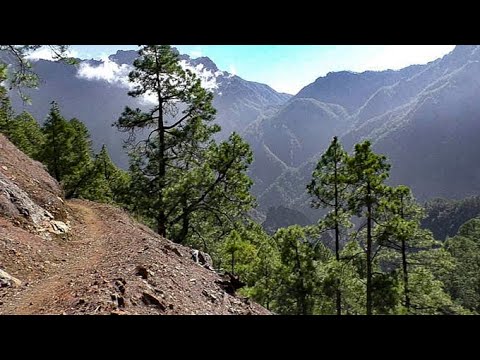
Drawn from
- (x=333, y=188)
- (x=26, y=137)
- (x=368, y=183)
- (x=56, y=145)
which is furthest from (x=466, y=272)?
(x=26, y=137)

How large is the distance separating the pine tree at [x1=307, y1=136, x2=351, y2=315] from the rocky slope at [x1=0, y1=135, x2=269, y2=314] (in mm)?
8046

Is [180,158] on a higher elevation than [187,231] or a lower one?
higher

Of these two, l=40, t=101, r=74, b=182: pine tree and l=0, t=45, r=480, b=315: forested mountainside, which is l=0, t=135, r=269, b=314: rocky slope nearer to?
l=0, t=45, r=480, b=315: forested mountainside

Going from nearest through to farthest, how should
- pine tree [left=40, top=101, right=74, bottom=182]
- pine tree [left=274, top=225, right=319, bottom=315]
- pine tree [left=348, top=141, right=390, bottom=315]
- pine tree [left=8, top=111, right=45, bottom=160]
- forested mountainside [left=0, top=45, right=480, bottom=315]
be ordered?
forested mountainside [left=0, top=45, right=480, bottom=315]
pine tree [left=348, top=141, right=390, bottom=315]
pine tree [left=274, top=225, right=319, bottom=315]
pine tree [left=40, top=101, right=74, bottom=182]
pine tree [left=8, top=111, right=45, bottom=160]

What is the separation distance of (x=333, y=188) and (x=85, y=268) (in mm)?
12897

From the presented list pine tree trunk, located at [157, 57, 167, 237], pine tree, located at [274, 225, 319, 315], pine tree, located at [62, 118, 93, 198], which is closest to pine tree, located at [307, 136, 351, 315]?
pine tree, located at [274, 225, 319, 315]

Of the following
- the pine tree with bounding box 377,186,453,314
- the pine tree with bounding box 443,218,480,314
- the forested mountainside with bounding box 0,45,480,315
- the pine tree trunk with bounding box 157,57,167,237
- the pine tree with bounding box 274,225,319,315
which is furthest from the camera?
the pine tree with bounding box 443,218,480,314

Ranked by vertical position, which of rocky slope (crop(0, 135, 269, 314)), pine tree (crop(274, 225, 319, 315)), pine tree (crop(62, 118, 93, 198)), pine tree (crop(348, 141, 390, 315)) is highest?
pine tree (crop(62, 118, 93, 198))

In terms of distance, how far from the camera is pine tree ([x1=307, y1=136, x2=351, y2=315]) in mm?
18047

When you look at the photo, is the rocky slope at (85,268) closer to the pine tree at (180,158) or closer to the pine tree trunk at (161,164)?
the pine tree trunk at (161,164)

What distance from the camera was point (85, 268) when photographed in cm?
872

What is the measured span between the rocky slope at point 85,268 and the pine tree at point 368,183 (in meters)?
7.29

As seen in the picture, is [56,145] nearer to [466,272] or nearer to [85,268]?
[85,268]
